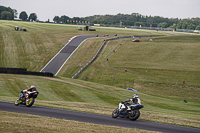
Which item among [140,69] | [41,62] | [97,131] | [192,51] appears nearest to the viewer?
[97,131]

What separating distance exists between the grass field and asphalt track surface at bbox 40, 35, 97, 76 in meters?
1.78

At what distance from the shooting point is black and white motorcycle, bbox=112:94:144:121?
21217 mm

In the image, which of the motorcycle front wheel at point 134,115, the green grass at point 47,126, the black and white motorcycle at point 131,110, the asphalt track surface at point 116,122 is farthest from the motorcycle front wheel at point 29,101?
the motorcycle front wheel at point 134,115

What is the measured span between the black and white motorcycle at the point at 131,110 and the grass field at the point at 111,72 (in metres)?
14.0

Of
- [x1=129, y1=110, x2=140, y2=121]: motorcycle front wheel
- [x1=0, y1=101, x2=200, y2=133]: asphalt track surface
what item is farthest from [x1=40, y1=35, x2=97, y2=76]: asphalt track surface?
[x1=129, y1=110, x2=140, y2=121]: motorcycle front wheel

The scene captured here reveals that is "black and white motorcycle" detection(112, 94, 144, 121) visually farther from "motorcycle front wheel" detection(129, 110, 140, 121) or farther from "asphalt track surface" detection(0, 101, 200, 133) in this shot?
"asphalt track surface" detection(0, 101, 200, 133)

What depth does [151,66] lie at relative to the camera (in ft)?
249

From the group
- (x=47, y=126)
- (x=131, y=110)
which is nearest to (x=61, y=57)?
(x=131, y=110)

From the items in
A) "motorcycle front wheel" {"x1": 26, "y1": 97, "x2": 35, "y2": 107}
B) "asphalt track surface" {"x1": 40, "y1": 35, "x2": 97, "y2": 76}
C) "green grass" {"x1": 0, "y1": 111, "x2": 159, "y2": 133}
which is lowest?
"asphalt track surface" {"x1": 40, "y1": 35, "x2": 97, "y2": 76}

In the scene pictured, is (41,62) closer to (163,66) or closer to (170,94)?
(163,66)

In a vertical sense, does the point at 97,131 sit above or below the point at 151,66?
above

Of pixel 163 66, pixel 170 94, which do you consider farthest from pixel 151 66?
pixel 170 94

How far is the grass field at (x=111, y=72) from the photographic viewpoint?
139ft

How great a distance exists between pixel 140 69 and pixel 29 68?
97.6ft
